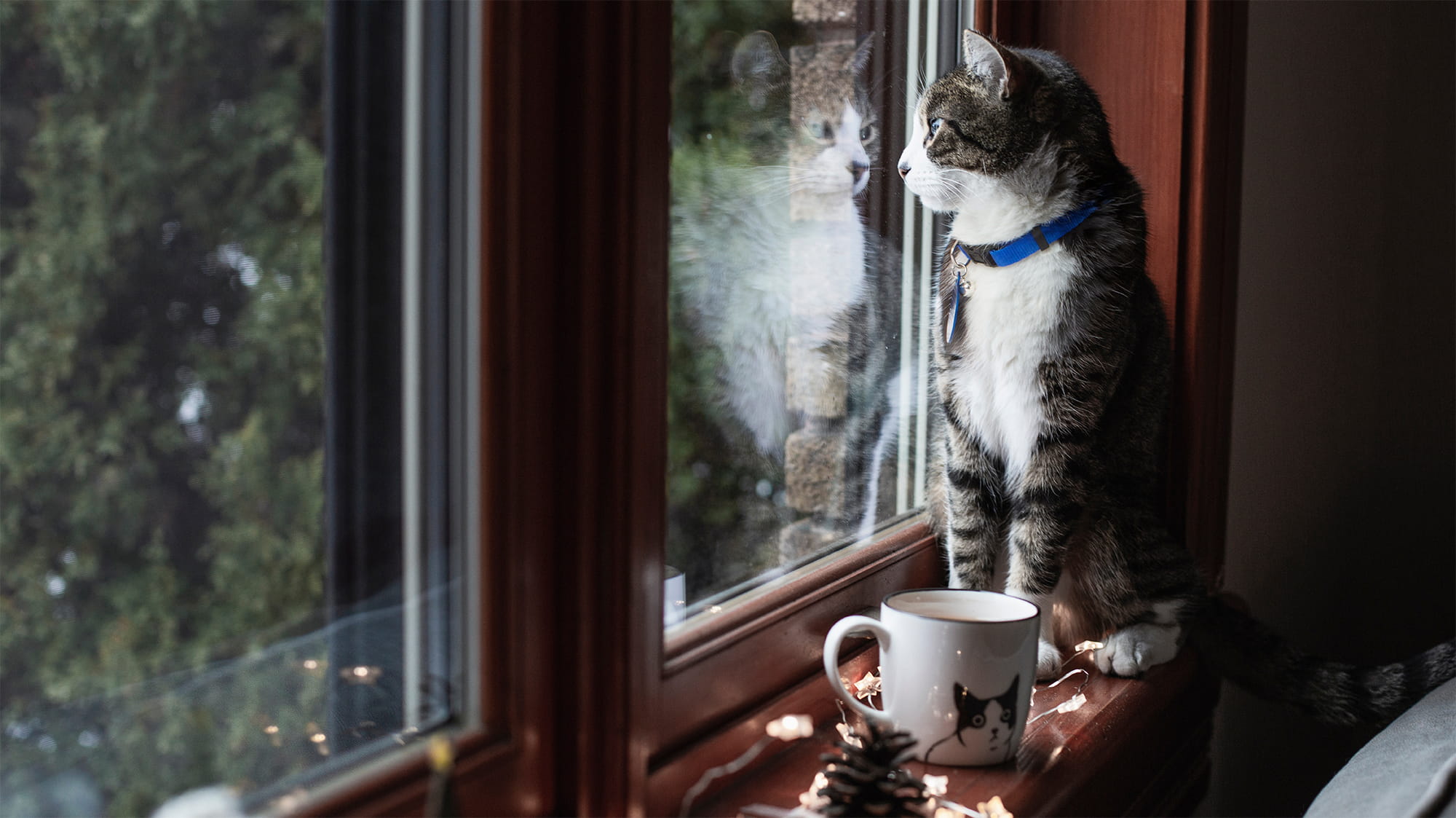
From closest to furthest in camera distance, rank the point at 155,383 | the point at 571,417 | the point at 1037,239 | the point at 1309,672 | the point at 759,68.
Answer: the point at 155,383 < the point at 571,417 < the point at 759,68 < the point at 1037,239 < the point at 1309,672

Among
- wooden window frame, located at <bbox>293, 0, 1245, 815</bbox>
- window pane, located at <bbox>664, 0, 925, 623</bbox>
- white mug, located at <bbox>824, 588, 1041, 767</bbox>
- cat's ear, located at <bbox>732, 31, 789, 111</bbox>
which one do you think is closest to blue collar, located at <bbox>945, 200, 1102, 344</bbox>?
window pane, located at <bbox>664, 0, 925, 623</bbox>

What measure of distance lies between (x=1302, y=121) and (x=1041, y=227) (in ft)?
3.16

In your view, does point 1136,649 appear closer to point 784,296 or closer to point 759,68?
point 784,296

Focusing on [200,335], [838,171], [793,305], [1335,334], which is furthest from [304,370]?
[1335,334]

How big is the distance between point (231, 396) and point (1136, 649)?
0.92 meters

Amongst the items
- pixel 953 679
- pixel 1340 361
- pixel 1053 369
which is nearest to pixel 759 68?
pixel 1053 369

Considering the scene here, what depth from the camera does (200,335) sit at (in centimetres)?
45

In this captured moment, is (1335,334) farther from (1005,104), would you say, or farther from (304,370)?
(304,370)

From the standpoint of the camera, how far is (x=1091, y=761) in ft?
2.73

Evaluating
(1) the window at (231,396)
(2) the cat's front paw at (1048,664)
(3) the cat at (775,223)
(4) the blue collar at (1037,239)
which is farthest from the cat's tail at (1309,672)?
(1) the window at (231,396)

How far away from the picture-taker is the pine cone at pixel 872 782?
625 millimetres

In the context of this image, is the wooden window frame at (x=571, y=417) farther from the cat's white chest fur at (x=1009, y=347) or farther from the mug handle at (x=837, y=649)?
the cat's white chest fur at (x=1009, y=347)

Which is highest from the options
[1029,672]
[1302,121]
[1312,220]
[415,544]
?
[1302,121]

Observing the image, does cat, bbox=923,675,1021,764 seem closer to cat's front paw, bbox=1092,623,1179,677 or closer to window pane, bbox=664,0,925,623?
window pane, bbox=664,0,925,623
